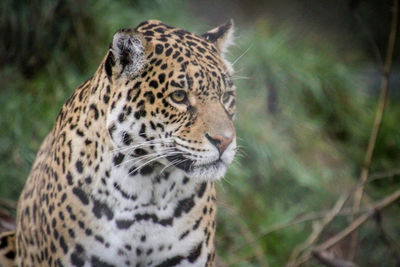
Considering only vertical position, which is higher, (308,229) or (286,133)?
(286,133)

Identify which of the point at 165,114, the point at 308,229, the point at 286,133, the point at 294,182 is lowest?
the point at 308,229

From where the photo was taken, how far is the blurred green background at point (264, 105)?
241 inches

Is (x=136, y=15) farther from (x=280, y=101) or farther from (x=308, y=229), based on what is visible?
(x=308, y=229)

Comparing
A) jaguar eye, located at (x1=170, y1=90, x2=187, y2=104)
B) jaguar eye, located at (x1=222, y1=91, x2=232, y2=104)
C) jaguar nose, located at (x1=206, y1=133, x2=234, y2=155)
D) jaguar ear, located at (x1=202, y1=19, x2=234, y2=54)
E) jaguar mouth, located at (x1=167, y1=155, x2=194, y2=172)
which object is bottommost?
jaguar mouth, located at (x1=167, y1=155, x2=194, y2=172)

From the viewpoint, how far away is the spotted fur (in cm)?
277

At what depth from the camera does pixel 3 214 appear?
531 cm

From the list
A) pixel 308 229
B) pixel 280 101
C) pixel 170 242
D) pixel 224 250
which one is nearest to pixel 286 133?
pixel 280 101

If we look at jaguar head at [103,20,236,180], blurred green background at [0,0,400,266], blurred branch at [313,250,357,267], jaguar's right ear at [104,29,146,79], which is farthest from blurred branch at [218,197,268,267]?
jaguar's right ear at [104,29,146,79]

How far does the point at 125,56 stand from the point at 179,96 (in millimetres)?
281

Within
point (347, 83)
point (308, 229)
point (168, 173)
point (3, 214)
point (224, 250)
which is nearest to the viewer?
point (168, 173)

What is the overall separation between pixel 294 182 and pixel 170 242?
459 centimetres

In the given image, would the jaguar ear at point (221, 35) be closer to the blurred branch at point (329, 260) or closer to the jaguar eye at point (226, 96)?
the jaguar eye at point (226, 96)

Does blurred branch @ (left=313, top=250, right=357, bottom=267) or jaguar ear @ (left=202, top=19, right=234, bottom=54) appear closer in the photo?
jaguar ear @ (left=202, top=19, right=234, bottom=54)

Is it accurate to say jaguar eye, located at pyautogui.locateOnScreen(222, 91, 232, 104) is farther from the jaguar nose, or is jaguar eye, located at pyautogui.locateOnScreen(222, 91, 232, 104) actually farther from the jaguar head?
the jaguar nose
